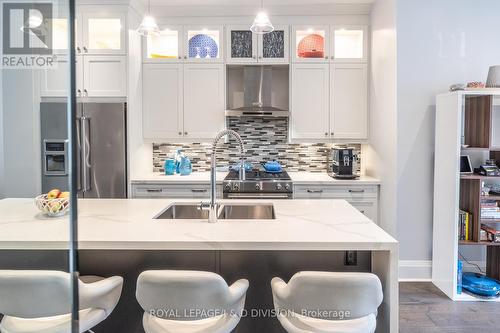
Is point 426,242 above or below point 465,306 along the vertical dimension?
above

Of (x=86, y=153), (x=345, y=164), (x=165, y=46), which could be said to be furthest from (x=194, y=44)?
(x=345, y=164)

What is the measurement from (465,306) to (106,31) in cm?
410

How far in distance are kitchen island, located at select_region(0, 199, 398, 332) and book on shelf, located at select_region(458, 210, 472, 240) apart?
145cm

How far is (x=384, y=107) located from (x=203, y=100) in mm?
1877

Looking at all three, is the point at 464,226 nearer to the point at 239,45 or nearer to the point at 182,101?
the point at 239,45

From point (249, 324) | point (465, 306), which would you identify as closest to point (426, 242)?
point (465, 306)

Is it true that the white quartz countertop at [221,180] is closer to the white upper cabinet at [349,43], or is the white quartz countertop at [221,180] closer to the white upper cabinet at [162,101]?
the white upper cabinet at [162,101]

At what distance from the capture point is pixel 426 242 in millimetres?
3463

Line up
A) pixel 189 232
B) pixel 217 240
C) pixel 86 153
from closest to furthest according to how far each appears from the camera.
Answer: pixel 217 240 → pixel 189 232 → pixel 86 153

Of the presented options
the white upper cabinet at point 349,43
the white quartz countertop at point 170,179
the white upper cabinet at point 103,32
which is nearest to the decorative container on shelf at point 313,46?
the white upper cabinet at point 349,43

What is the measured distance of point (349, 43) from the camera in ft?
13.5

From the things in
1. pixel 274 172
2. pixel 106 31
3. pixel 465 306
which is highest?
pixel 106 31

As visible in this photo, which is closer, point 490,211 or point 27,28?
point 27,28

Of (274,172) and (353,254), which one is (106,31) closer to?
(274,172)
